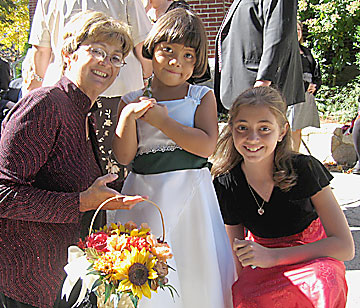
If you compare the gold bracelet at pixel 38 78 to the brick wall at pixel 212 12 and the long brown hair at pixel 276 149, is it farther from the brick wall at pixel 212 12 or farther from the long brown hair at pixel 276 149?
the brick wall at pixel 212 12

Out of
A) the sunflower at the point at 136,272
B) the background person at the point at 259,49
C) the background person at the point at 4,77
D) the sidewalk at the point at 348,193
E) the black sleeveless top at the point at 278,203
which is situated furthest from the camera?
the background person at the point at 4,77

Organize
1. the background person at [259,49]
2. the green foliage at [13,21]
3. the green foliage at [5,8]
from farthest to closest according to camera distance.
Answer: the green foliage at [13,21]
the green foliage at [5,8]
the background person at [259,49]

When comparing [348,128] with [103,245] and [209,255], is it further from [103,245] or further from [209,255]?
[103,245]

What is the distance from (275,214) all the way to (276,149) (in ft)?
1.12

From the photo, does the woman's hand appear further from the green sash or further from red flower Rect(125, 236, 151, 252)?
the green sash

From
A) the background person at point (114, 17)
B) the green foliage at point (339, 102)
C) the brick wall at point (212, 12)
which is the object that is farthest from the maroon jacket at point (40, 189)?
the green foliage at point (339, 102)

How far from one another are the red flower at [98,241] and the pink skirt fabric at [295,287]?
814 millimetres

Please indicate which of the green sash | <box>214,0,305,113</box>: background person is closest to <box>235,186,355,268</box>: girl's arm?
the green sash

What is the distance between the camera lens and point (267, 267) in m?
2.13

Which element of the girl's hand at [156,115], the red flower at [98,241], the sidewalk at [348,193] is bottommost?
the sidewalk at [348,193]

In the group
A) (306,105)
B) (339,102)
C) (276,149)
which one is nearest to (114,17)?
(276,149)

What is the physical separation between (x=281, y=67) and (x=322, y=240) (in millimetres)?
1322

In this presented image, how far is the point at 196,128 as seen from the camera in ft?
7.03

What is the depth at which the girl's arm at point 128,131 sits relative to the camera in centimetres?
197
